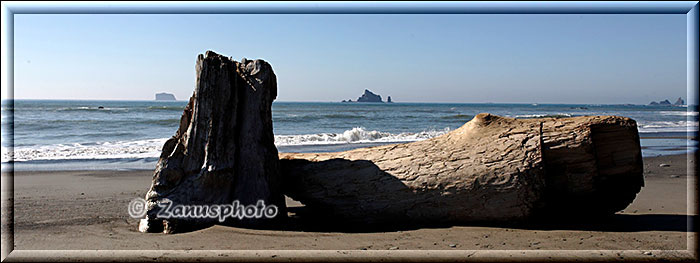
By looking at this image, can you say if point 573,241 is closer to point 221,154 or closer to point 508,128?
point 508,128

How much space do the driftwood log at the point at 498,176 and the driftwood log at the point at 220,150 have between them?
0.70 m

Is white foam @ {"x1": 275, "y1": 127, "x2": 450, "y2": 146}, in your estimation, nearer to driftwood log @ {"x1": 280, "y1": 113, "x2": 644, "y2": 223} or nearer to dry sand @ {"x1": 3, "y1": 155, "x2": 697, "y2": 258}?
dry sand @ {"x1": 3, "y1": 155, "x2": 697, "y2": 258}

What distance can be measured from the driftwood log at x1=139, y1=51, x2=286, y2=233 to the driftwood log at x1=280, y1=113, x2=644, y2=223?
2.28 ft

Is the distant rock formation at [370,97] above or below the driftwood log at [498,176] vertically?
above

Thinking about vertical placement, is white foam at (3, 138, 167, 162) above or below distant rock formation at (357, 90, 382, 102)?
below

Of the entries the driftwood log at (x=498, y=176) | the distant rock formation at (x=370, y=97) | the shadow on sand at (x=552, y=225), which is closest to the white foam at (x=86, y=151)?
the shadow on sand at (x=552, y=225)

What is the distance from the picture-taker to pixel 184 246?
4.29 meters

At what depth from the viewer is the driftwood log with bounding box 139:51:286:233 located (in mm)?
4848

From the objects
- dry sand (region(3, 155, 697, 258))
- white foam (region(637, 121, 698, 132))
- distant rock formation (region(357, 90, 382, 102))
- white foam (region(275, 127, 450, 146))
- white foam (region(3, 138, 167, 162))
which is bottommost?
dry sand (region(3, 155, 697, 258))

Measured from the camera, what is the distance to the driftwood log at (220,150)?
15.9ft

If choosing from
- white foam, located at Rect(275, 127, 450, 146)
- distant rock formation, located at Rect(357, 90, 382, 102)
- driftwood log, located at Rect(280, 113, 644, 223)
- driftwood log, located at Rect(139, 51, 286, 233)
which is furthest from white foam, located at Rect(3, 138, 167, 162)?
distant rock formation, located at Rect(357, 90, 382, 102)

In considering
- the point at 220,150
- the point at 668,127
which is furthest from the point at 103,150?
the point at 668,127

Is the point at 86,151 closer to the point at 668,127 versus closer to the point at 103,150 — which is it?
the point at 103,150

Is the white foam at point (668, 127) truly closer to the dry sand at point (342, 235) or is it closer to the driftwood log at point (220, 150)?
the dry sand at point (342, 235)
